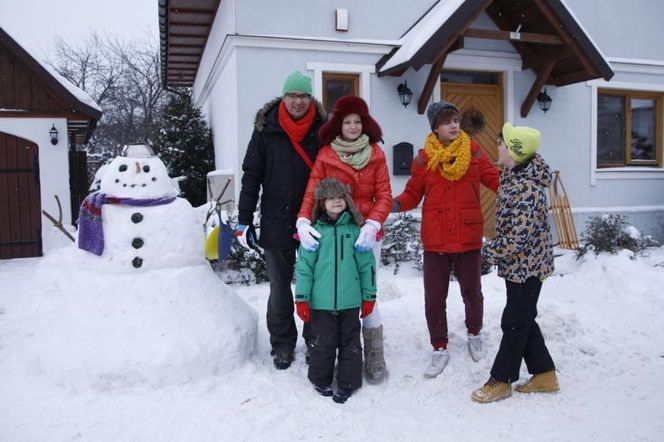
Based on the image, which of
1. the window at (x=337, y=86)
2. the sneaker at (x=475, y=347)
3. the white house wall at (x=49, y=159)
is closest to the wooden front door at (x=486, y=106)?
the window at (x=337, y=86)

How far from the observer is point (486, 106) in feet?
27.9

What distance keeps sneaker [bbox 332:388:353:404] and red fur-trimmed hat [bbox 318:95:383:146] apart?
1.58m

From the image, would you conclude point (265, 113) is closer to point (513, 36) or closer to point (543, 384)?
point (543, 384)

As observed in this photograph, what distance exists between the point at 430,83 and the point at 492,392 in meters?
5.33

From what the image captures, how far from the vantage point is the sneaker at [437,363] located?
355 centimetres

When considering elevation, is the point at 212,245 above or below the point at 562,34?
below

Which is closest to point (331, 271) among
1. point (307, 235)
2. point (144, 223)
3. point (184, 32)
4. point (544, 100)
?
point (307, 235)

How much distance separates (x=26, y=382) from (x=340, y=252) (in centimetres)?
222

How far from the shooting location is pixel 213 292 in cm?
373

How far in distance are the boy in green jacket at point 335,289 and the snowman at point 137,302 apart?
645 mm

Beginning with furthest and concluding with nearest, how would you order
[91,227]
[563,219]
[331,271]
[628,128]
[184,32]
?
[184,32]
[628,128]
[563,219]
[91,227]
[331,271]

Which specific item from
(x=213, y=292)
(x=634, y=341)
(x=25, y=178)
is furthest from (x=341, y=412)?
(x=25, y=178)

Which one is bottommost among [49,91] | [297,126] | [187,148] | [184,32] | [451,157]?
[451,157]

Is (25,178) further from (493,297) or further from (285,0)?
(493,297)
